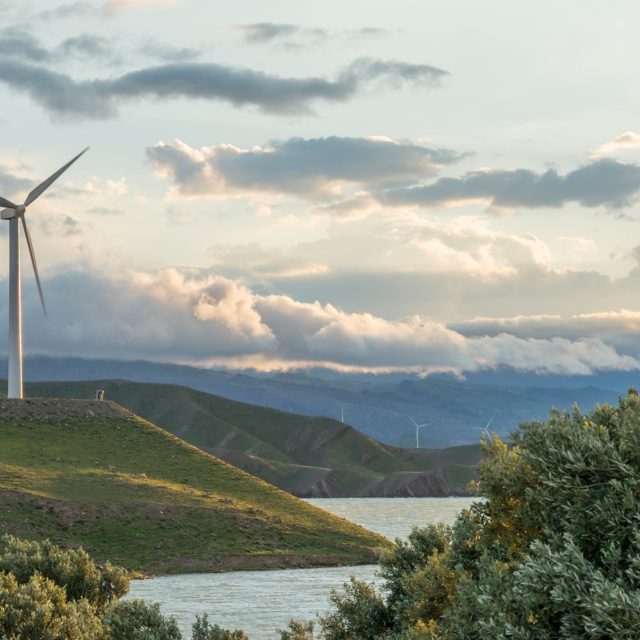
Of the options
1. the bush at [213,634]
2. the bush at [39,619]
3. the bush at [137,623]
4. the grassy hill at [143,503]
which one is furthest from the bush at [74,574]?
the grassy hill at [143,503]

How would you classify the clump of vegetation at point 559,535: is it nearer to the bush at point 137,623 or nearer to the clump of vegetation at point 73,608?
the bush at point 137,623

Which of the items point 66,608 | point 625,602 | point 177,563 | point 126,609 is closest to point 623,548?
point 625,602

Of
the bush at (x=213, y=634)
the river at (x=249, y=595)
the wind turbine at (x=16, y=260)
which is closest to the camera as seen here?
the bush at (x=213, y=634)

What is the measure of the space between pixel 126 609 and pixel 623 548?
74.4ft

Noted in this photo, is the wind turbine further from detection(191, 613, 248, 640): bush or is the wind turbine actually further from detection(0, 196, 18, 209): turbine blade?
detection(191, 613, 248, 640): bush

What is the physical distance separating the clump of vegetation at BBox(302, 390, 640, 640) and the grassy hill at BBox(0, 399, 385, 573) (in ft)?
364

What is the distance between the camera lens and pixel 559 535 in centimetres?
2062

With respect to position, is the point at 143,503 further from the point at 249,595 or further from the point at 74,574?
the point at 74,574

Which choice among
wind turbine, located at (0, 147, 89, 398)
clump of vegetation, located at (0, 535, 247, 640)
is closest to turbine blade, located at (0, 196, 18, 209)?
wind turbine, located at (0, 147, 89, 398)

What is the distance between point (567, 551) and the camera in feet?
62.4

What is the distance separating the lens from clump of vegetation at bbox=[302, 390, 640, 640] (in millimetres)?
18562

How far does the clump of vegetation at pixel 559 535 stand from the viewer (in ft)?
60.9

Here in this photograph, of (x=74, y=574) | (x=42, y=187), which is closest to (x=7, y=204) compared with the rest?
(x=42, y=187)

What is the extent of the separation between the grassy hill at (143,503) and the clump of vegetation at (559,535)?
111m
